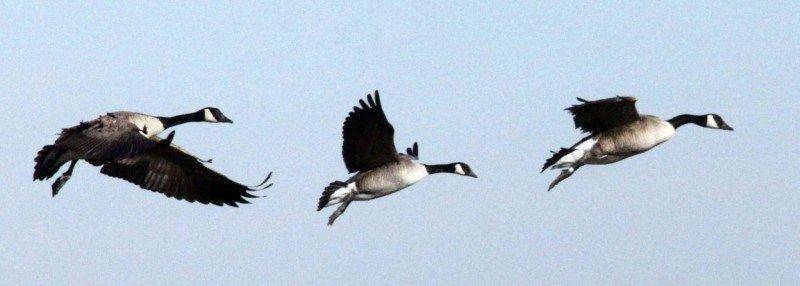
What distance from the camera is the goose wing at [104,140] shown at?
15.6 metres

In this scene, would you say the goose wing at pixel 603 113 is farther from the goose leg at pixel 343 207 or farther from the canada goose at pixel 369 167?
the goose leg at pixel 343 207

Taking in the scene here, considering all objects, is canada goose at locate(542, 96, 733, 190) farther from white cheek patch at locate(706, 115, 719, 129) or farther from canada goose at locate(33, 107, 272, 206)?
canada goose at locate(33, 107, 272, 206)

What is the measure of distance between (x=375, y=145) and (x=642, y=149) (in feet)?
10.9

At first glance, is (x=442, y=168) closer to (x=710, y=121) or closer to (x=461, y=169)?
(x=461, y=169)

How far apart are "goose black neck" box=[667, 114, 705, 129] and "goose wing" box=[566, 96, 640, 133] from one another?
2.90 ft

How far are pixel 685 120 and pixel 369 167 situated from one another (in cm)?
428

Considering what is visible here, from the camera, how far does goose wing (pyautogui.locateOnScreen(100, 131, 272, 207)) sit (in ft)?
58.2

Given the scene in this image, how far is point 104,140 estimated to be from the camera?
1582 centimetres

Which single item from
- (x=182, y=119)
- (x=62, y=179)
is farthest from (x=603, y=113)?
(x=62, y=179)

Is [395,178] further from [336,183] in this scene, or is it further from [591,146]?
[591,146]

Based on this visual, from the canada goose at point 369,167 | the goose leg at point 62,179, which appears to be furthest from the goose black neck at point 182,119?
the canada goose at point 369,167

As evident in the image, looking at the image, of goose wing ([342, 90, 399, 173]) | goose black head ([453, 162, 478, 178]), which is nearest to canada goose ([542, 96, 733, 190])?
goose black head ([453, 162, 478, 178])

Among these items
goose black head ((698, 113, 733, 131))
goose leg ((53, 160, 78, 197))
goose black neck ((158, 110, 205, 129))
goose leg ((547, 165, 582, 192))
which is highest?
goose black neck ((158, 110, 205, 129))

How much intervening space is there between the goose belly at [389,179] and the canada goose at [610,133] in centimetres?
176
